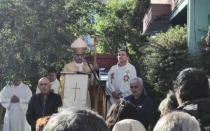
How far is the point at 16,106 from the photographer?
35.3 feet

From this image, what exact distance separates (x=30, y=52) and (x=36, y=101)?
133 centimetres

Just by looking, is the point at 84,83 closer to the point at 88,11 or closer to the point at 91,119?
the point at 88,11

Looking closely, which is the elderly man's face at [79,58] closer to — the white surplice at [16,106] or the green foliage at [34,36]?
the green foliage at [34,36]

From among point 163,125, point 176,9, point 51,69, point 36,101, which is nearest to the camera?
point 163,125

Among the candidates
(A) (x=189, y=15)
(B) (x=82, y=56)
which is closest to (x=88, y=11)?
(A) (x=189, y=15)

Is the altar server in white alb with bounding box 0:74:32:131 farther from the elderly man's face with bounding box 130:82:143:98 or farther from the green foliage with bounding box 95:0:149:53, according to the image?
the green foliage with bounding box 95:0:149:53

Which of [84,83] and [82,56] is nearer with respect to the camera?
[84,83]

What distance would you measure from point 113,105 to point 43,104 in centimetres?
370

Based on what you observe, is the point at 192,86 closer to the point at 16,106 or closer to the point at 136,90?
the point at 136,90

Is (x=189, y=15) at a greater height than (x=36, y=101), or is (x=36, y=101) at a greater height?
(x=189, y=15)

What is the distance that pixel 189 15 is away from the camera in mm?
10875

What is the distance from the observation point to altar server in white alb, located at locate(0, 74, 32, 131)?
10.6 m

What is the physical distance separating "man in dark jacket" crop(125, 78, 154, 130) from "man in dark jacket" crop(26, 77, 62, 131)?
165 cm


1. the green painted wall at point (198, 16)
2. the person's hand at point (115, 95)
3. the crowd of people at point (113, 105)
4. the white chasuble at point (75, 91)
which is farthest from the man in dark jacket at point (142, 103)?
the green painted wall at point (198, 16)
